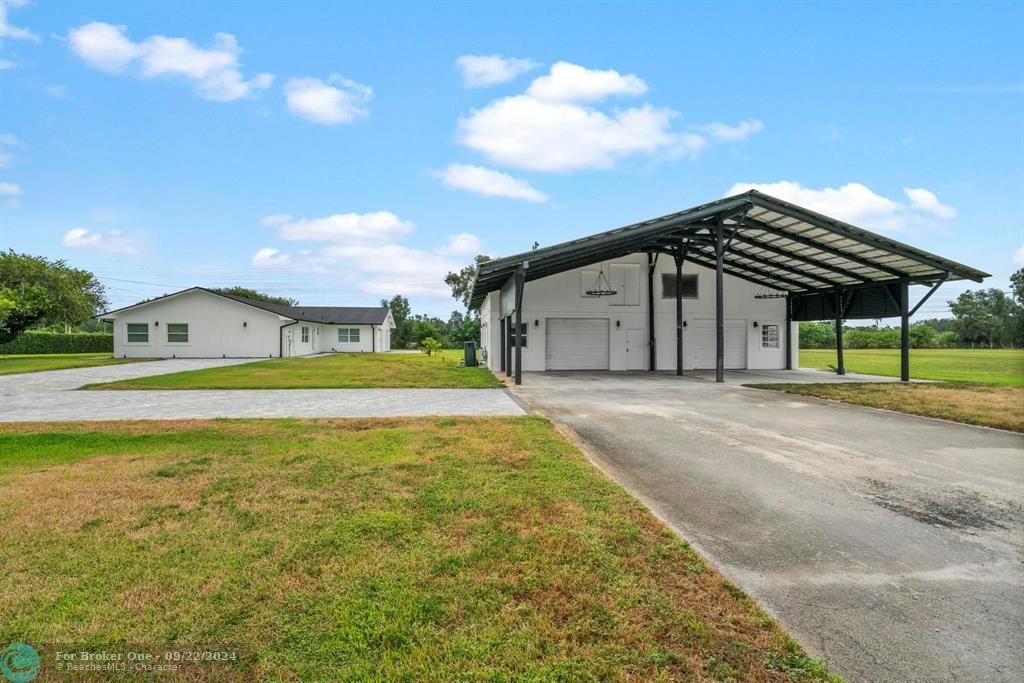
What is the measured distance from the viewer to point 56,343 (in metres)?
35.8

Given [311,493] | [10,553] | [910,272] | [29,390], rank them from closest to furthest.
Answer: [10,553] → [311,493] → [29,390] → [910,272]

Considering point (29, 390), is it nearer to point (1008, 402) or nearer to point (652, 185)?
point (1008, 402)

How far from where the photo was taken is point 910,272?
15.6 meters

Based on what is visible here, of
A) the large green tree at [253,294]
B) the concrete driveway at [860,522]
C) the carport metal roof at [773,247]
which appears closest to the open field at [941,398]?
the concrete driveway at [860,522]

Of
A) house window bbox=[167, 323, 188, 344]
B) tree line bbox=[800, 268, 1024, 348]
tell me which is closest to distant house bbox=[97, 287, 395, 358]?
house window bbox=[167, 323, 188, 344]

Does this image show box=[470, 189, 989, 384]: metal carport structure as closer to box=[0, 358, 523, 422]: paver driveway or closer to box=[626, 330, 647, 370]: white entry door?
box=[626, 330, 647, 370]: white entry door

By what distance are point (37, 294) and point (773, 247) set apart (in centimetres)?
4230

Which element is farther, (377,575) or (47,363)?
(47,363)

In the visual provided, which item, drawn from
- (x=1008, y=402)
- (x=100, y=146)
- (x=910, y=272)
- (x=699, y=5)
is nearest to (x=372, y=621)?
(x=1008, y=402)

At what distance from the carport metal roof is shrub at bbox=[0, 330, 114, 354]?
122 ft

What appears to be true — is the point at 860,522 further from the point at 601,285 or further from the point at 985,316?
the point at 985,316

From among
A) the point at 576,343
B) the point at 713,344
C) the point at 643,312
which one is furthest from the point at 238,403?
the point at 713,344

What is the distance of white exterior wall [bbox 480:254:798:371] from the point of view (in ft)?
64.3

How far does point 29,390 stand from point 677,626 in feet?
54.1
